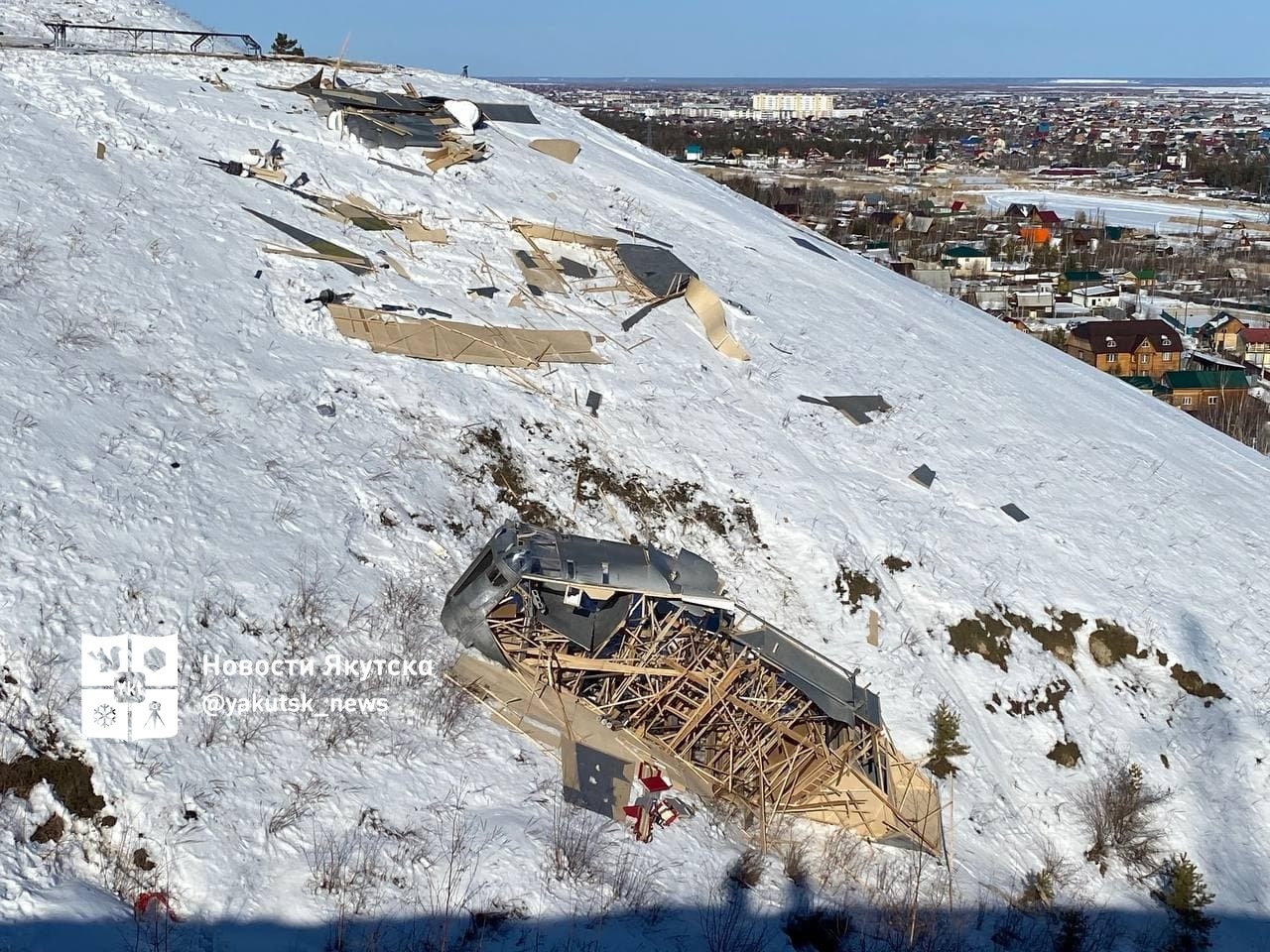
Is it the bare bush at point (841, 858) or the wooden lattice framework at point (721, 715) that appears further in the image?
the wooden lattice framework at point (721, 715)

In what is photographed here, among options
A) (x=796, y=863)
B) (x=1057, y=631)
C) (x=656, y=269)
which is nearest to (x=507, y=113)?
(x=656, y=269)

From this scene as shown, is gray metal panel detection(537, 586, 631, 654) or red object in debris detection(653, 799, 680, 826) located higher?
gray metal panel detection(537, 586, 631, 654)

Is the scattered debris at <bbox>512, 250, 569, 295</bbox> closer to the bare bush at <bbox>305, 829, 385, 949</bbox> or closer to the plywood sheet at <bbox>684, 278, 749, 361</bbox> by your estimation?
the plywood sheet at <bbox>684, 278, 749, 361</bbox>

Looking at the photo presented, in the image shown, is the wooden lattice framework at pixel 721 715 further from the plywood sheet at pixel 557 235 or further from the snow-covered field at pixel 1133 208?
the snow-covered field at pixel 1133 208

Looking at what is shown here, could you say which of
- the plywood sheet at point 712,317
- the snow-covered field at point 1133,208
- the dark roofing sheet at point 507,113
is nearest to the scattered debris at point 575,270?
the plywood sheet at point 712,317

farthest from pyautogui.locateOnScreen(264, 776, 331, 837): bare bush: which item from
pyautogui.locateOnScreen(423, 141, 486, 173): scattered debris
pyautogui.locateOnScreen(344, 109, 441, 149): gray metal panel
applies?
pyautogui.locateOnScreen(344, 109, 441, 149): gray metal panel

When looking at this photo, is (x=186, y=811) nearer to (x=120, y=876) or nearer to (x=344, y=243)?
(x=120, y=876)

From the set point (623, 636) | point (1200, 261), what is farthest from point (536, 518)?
point (1200, 261)
